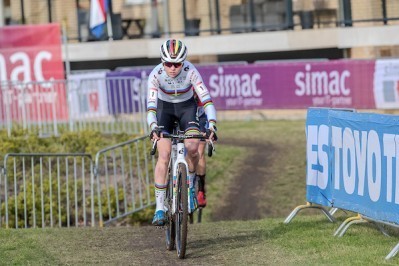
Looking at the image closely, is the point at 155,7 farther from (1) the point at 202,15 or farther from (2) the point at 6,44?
(2) the point at 6,44

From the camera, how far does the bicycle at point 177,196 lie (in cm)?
1064

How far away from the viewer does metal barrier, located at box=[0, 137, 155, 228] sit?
1633cm

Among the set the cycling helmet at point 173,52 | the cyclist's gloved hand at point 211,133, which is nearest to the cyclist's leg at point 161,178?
the cyclist's gloved hand at point 211,133

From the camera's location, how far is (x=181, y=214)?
423 inches

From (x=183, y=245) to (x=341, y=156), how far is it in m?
2.44

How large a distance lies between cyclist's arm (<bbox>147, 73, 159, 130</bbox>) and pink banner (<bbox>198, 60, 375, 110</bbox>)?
1684 centimetres

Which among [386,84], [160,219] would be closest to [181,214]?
[160,219]

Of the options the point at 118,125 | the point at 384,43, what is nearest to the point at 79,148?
the point at 118,125

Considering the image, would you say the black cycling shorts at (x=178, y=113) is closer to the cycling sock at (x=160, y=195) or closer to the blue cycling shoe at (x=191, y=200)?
the cycling sock at (x=160, y=195)

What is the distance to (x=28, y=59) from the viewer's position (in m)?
24.3

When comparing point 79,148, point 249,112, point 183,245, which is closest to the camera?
point 183,245

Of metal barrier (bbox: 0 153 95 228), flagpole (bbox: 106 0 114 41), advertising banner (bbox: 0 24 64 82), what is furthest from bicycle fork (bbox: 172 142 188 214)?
flagpole (bbox: 106 0 114 41)

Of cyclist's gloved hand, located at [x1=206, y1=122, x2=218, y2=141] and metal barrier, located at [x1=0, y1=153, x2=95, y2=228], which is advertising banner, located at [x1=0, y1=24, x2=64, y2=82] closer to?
metal barrier, located at [x1=0, y1=153, x2=95, y2=228]

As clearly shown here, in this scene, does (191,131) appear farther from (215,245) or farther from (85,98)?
(85,98)
